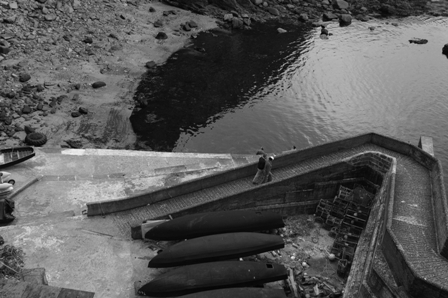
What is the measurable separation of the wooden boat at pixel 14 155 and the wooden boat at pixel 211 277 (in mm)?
11044

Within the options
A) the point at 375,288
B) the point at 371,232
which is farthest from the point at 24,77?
the point at 375,288

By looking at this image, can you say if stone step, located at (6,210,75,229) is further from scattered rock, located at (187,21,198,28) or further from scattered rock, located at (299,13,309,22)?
scattered rock, located at (299,13,309,22)

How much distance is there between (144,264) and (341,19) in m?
48.2

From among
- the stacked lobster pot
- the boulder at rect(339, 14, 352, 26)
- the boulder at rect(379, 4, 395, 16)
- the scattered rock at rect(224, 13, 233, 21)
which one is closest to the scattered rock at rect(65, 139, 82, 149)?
the stacked lobster pot

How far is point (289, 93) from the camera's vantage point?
132 ft

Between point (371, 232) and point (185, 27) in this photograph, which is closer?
point (371, 232)

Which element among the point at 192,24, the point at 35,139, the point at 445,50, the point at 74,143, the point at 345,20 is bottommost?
the point at 74,143

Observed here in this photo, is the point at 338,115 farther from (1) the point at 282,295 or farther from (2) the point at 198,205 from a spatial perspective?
(1) the point at 282,295

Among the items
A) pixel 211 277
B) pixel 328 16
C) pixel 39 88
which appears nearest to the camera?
pixel 211 277

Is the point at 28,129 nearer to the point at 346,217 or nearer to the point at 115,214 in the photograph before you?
the point at 115,214

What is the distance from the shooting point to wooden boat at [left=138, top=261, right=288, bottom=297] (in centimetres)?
1510

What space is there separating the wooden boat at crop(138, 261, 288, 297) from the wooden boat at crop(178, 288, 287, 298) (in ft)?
1.69

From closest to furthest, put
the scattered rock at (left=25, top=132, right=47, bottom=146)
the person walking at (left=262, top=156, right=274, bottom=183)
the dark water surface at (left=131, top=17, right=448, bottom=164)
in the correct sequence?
the person walking at (left=262, top=156, right=274, bottom=183), the scattered rock at (left=25, top=132, right=47, bottom=146), the dark water surface at (left=131, top=17, right=448, bottom=164)

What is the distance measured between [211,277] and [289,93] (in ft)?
89.4
